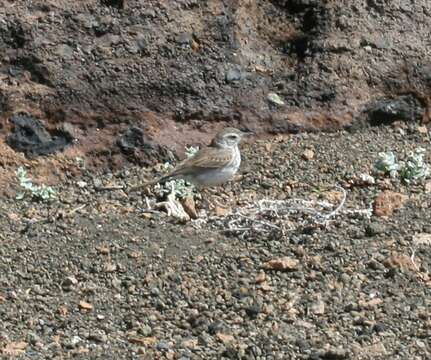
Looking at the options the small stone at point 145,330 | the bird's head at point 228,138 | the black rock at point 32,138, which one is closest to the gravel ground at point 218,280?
the small stone at point 145,330

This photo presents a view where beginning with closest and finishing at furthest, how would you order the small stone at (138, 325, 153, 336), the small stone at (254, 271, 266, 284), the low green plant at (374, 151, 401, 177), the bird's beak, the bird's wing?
the small stone at (138, 325, 153, 336) < the small stone at (254, 271, 266, 284) < the bird's wing < the low green plant at (374, 151, 401, 177) < the bird's beak

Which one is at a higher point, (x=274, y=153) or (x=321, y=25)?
(x=321, y=25)

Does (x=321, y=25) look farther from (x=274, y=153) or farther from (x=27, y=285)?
(x=27, y=285)

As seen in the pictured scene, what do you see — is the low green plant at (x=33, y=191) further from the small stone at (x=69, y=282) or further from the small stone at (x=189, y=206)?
the small stone at (x=69, y=282)

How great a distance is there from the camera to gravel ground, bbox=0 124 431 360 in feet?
24.1

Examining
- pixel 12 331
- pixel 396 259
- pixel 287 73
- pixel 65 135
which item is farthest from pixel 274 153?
pixel 12 331

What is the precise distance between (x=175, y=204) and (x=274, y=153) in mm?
1265

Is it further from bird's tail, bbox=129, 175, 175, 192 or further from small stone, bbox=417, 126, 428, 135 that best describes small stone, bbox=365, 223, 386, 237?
small stone, bbox=417, 126, 428, 135

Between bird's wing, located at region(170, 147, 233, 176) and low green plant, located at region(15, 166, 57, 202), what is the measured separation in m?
0.92

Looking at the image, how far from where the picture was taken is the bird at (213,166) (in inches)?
384

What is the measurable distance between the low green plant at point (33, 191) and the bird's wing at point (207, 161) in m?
0.92

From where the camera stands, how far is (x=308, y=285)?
7.96m

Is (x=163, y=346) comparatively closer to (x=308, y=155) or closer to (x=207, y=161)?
(x=207, y=161)

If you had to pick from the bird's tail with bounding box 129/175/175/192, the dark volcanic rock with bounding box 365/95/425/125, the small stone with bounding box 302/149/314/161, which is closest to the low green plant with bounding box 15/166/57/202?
the bird's tail with bounding box 129/175/175/192
